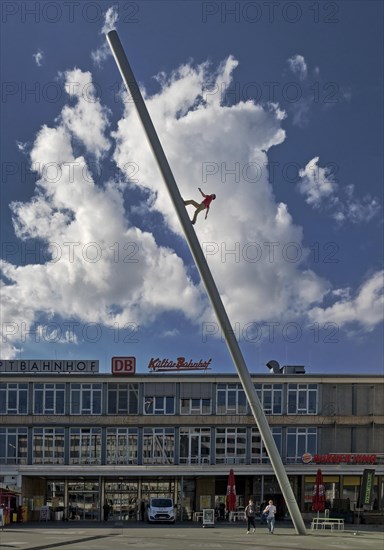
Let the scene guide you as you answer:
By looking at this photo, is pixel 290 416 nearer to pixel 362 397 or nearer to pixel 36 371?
pixel 362 397

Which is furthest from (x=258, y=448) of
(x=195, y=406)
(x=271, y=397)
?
(x=195, y=406)

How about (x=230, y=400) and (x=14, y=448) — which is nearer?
(x=14, y=448)

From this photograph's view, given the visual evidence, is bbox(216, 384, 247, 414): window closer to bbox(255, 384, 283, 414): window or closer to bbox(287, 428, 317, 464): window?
bbox(255, 384, 283, 414): window

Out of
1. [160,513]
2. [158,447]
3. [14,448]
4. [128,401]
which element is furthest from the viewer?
[128,401]

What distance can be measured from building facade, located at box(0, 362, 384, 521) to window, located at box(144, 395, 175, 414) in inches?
3.3

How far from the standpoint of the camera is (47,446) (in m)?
59.2

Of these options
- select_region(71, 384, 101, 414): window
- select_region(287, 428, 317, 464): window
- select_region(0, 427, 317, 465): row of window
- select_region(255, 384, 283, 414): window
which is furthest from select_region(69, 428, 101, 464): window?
select_region(287, 428, 317, 464): window

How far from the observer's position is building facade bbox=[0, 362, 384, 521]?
2322 inches

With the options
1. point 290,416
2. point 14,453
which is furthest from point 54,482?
point 290,416

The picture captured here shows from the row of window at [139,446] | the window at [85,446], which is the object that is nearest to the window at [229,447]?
the row of window at [139,446]

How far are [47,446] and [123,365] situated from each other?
29.4ft

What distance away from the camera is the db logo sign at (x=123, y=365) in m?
60.1

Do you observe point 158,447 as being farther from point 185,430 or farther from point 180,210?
point 180,210

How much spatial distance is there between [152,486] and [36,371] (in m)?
14.0
